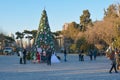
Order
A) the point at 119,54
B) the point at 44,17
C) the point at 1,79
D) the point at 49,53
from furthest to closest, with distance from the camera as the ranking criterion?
the point at 44,17 → the point at 49,53 → the point at 119,54 → the point at 1,79

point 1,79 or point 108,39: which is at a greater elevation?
point 108,39

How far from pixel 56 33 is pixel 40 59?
6923 centimetres

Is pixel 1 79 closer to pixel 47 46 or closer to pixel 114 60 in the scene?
pixel 114 60

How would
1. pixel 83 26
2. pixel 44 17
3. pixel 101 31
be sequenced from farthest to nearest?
pixel 83 26 < pixel 101 31 < pixel 44 17

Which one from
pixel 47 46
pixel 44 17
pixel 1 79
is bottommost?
pixel 1 79

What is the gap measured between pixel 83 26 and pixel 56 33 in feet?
32.0

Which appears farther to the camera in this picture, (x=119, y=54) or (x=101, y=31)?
(x=101, y=31)

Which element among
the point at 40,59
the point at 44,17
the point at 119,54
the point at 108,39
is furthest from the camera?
the point at 108,39

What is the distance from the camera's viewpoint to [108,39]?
70.0m

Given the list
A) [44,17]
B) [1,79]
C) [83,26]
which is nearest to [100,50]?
[83,26]

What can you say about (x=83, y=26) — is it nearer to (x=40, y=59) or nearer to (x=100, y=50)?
(x=100, y=50)

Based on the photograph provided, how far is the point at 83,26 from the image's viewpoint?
105 meters

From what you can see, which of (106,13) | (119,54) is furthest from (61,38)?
(119,54)

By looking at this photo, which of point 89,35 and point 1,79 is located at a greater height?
point 89,35
